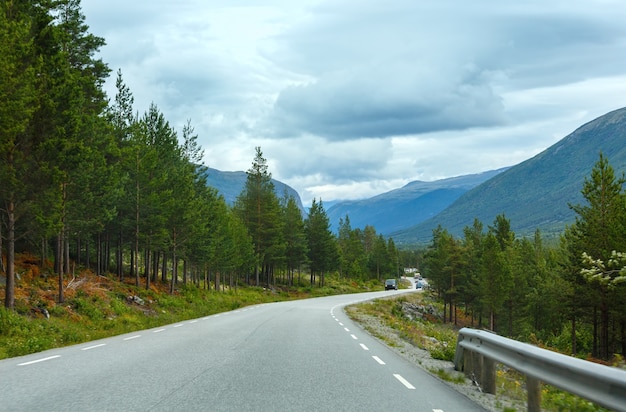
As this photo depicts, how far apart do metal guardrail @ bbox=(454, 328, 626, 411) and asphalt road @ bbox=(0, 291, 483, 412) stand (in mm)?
758

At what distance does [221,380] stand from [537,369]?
15.5 ft

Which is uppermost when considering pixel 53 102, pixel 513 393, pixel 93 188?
pixel 53 102

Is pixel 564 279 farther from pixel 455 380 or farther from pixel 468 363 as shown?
pixel 455 380

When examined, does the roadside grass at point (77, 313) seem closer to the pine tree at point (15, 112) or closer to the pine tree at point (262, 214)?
the pine tree at point (15, 112)

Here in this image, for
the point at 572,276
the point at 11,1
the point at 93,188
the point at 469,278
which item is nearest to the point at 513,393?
the point at 11,1

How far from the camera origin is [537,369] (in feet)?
20.2

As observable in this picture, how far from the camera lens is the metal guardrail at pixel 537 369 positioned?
4.61 metres

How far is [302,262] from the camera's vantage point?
7738 centimetres

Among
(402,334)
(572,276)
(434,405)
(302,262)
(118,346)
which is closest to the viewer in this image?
(434,405)

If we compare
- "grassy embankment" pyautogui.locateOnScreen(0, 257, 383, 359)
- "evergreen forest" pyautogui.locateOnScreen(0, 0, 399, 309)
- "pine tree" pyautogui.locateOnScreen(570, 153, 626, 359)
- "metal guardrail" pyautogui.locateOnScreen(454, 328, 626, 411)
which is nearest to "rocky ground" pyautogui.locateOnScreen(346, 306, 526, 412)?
"metal guardrail" pyautogui.locateOnScreen(454, 328, 626, 411)

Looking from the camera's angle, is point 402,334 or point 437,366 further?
point 402,334

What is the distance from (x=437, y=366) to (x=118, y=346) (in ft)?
25.9

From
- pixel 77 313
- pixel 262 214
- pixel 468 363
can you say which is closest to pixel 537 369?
pixel 468 363

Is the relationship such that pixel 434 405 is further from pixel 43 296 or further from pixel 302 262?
pixel 302 262
